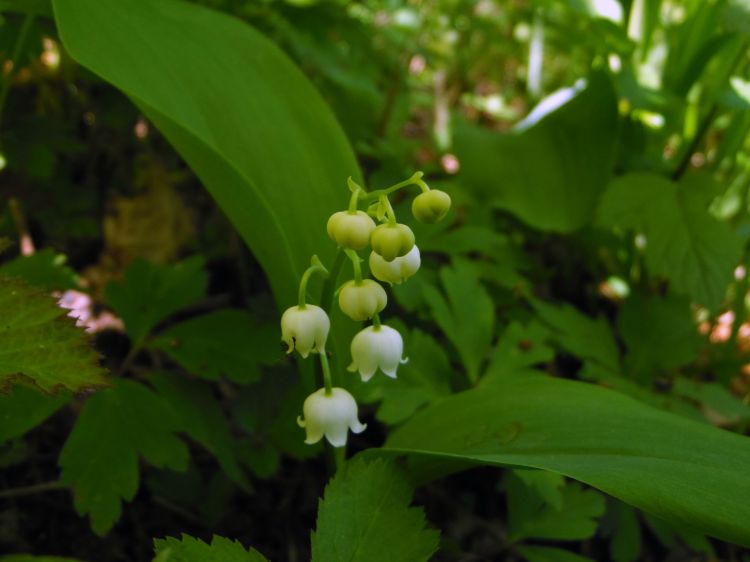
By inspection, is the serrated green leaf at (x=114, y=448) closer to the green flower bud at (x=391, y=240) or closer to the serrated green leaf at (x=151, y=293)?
the serrated green leaf at (x=151, y=293)

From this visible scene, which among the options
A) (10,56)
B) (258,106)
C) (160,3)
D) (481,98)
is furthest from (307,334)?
(481,98)

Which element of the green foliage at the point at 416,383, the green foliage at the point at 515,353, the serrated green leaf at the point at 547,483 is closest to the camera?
the serrated green leaf at the point at 547,483

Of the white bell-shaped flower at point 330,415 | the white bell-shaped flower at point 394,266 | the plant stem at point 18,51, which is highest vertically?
the plant stem at point 18,51

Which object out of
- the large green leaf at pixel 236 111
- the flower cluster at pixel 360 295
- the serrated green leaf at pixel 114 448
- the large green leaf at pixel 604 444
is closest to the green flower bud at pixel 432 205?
the flower cluster at pixel 360 295

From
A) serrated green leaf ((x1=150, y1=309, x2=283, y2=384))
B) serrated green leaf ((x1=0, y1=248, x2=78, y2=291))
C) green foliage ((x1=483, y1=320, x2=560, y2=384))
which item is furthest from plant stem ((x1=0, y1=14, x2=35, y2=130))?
green foliage ((x1=483, y1=320, x2=560, y2=384))

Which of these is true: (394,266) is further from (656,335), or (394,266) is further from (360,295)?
(656,335)

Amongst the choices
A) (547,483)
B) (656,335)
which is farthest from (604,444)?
(656,335)

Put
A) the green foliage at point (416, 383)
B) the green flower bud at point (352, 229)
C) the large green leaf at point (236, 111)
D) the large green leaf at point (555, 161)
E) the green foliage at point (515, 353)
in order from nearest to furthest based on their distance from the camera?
the green flower bud at point (352, 229)
the large green leaf at point (236, 111)
the green foliage at point (416, 383)
the green foliage at point (515, 353)
the large green leaf at point (555, 161)

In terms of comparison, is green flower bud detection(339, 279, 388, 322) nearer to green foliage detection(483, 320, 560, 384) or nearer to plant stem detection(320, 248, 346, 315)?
plant stem detection(320, 248, 346, 315)
